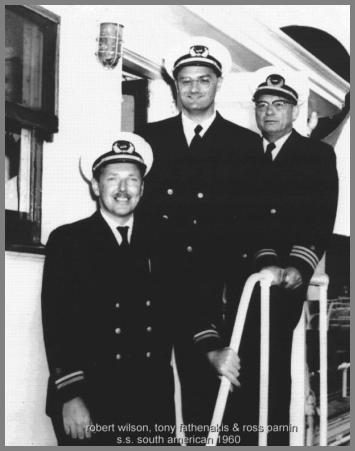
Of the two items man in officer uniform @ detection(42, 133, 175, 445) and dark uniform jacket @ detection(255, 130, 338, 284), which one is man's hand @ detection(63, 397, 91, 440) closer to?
man in officer uniform @ detection(42, 133, 175, 445)

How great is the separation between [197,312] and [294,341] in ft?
1.67

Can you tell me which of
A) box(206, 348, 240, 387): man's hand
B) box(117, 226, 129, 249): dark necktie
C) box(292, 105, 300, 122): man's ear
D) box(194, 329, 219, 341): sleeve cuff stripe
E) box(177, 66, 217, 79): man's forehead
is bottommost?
box(206, 348, 240, 387): man's hand

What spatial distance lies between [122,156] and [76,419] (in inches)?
32.9

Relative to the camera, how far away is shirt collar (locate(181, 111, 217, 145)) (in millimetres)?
2596

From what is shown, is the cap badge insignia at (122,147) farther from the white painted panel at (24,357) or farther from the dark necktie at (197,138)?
the white painted panel at (24,357)

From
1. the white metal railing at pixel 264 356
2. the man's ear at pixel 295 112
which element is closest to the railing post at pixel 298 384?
the white metal railing at pixel 264 356

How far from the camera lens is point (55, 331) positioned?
2.13 meters

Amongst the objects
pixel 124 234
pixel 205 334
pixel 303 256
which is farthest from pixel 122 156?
pixel 303 256

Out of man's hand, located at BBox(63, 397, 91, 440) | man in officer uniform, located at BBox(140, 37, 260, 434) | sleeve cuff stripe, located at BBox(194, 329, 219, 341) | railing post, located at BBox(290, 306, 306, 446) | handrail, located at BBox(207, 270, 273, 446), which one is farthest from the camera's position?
railing post, located at BBox(290, 306, 306, 446)

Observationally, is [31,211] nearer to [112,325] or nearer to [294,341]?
[112,325]

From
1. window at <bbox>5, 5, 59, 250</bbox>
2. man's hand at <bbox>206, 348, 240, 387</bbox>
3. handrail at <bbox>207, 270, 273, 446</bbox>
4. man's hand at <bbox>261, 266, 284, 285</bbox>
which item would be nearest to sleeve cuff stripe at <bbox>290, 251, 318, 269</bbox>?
man's hand at <bbox>261, 266, 284, 285</bbox>

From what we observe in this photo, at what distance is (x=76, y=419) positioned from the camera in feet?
6.81

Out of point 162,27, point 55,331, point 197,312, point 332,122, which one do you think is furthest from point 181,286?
point 332,122

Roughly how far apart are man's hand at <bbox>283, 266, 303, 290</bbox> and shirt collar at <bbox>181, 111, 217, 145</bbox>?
60cm
